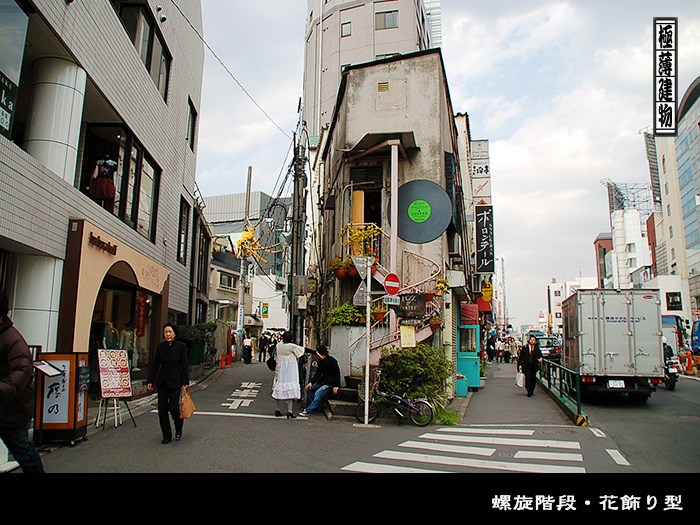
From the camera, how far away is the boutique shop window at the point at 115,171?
12.3m

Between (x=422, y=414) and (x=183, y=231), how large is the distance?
14.7m

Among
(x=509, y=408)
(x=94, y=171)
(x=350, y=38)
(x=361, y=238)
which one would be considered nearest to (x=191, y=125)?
(x=94, y=171)

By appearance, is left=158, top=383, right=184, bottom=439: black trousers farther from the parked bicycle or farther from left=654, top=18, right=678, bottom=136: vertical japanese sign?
left=654, top=18, right=678, bottom=136: vertical japanese sign

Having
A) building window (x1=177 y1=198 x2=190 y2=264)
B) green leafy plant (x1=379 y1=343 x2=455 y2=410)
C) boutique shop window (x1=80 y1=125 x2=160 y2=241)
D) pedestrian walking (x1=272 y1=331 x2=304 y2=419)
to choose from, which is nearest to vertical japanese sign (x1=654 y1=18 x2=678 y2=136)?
green leafy plant (x1=379 y1=343 x2=455 y2=410)

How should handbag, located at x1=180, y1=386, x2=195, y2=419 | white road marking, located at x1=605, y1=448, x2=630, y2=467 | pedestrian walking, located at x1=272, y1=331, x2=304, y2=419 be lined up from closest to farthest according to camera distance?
1. white road marking, located at x1=605, y1=448, x2=630, y2=467
2. handbag, located at x1=180, y1=386, x2=195, y2=419
3. pedestrian walking, located at x1=272, y1=331, x2=304, y2=419

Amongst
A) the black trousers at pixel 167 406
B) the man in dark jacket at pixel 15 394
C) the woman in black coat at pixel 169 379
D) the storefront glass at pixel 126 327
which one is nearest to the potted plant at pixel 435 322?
the woman in black coat at pixel 169 379

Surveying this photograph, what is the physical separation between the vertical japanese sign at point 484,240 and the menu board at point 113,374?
17.3 m

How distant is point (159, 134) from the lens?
1595 cm

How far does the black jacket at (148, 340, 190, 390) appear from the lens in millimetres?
7941

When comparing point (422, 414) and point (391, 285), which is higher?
point (391, 285)

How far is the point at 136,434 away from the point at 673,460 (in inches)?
337

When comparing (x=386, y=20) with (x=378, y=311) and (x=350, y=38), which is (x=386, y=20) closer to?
(x=350, y=38)

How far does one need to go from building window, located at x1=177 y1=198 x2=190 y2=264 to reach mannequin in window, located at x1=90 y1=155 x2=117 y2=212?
307 inches

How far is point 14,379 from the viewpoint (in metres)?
4.71
